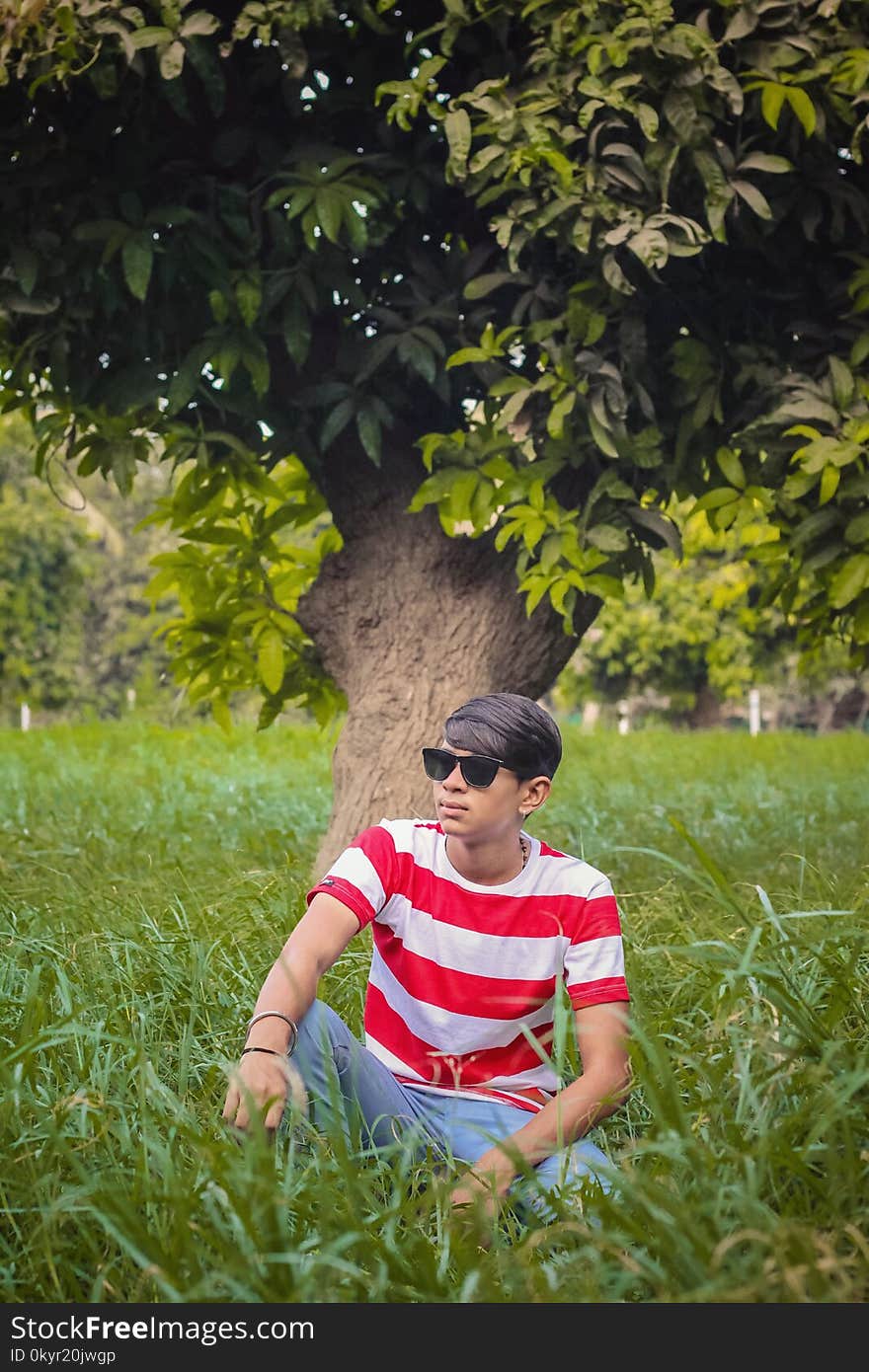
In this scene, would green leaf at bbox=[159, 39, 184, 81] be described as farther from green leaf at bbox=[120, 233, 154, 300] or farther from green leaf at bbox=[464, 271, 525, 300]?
green leaf at bbox=[464, 271, 525, 300]

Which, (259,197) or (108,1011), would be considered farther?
(259,197)

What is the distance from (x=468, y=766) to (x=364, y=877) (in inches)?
11.3

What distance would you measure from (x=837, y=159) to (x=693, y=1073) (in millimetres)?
2763

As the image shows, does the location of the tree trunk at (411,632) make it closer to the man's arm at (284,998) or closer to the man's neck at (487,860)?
the man's neck at (487,860)

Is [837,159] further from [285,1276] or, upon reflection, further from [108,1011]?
[285,1276]

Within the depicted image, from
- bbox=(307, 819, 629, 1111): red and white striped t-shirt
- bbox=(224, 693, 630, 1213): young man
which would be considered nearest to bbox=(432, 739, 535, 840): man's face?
bbox=(224, 693, 630, 1213): young man

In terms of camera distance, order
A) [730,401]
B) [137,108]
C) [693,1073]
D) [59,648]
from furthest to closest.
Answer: [59,648] < [730,401] < [137,108] < [693,1073]

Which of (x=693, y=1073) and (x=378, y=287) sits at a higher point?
(x=378, y=287)

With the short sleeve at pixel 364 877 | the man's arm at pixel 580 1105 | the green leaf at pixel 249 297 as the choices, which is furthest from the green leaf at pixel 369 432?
the man's arm at pixel 580 1105

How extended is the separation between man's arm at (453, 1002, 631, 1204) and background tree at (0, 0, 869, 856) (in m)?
1.72

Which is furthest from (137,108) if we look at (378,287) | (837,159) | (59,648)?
(59,648)

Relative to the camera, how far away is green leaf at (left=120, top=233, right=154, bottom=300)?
3.47m
